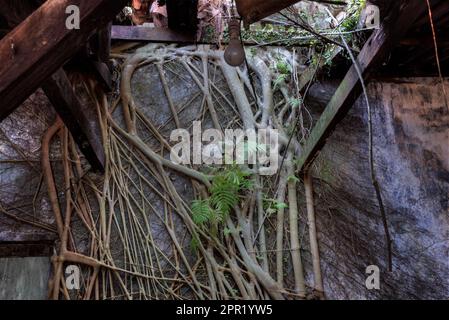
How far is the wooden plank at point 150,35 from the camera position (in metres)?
3.48

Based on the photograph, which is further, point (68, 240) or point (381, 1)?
point (68, 240)

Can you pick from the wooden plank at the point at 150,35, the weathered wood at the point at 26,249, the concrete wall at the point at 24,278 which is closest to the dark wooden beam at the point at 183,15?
the wooden plank at the point at 150,35

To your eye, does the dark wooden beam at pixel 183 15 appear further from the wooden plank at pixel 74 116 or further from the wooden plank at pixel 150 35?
the wooden plank at pixel 74 116

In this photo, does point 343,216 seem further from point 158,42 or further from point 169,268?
point 158,42

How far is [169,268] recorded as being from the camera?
2816 mm

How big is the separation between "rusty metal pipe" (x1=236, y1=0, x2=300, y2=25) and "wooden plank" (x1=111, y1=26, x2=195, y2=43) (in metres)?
1.93

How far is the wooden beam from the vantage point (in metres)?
2.03

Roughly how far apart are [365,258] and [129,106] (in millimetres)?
2293

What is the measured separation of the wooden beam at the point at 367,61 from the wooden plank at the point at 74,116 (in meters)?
1.64

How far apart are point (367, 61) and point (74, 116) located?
6.32ft

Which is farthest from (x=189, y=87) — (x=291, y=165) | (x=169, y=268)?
(x=169, y=268)

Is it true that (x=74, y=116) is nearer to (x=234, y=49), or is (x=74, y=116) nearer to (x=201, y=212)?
(x=201, y=212)

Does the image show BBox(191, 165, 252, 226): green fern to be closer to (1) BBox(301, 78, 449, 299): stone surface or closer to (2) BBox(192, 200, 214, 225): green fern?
(2) BBox(192, 200, 214, 225): green fern

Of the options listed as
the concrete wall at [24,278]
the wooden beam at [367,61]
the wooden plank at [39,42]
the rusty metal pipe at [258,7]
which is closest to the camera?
the wooden plank at [39,42]
